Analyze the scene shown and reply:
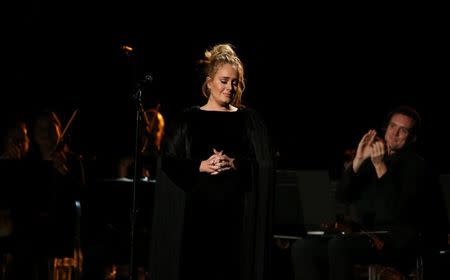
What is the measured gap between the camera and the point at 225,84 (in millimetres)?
3871

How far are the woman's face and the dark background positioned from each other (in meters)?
2.90

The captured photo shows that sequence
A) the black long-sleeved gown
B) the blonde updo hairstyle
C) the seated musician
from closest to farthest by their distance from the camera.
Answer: the black long-sleeved gown → the blonde updo hairstyle → the seated musician

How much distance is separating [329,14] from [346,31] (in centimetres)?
22

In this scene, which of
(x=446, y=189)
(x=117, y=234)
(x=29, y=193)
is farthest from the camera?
(x=117, y=234)

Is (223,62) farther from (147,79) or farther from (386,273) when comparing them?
(386,273)

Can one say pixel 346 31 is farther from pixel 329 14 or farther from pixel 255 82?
pixel 255 82

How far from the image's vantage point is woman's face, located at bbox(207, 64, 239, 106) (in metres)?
3.86

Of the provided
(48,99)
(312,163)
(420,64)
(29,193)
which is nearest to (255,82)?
(312,163)

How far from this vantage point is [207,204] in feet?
12.4

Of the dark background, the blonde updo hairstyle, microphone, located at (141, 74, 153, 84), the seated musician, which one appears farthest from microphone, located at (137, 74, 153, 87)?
the dark background

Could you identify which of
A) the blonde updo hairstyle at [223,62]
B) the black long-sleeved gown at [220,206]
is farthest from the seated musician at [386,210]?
the blonde updo hairstyle at [223,62]

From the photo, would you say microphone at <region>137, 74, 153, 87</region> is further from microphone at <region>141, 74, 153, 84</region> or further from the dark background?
the dark background

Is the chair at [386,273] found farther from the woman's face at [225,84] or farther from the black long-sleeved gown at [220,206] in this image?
the woman's face at [225,84]

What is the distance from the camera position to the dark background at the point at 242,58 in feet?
21.9
